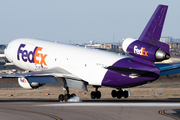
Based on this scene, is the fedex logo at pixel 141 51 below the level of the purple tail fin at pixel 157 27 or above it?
below

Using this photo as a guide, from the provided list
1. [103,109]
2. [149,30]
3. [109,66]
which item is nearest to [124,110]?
[103,109]

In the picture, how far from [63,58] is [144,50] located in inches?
478

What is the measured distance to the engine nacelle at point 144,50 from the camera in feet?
117

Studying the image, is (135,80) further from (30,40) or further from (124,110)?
(30,40)

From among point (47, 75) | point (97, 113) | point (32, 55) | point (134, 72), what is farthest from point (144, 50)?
point (32, 55)

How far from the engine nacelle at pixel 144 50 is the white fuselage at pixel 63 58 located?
112 inches

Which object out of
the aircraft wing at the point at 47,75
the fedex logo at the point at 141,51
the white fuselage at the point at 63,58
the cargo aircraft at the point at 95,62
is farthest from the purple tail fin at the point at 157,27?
the aircraft wing at the point at 47,75

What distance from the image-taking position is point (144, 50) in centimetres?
3694

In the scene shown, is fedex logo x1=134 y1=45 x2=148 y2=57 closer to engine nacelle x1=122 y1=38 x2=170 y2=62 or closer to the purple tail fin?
engine nacelle x1=122 y1=38 x2=170 y2=62

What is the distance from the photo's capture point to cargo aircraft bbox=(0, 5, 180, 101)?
1444 inches

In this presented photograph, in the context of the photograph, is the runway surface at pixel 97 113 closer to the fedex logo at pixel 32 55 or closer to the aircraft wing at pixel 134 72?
the aircraft wing at pixel 134 72

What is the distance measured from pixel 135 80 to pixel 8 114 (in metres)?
14.0

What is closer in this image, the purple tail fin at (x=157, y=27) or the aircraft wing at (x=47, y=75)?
the purple tail fin at (x=157, y=27)

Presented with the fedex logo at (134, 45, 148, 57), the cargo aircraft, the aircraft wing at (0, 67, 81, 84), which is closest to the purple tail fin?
the cargo aircraft
